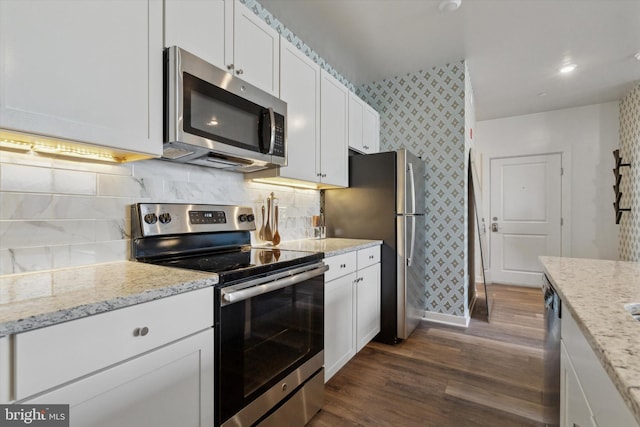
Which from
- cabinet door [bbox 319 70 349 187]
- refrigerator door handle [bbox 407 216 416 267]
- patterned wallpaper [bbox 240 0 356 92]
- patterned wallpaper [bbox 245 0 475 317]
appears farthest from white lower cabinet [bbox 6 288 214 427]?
patterned wallpaper [bbox 245 0 475 317]

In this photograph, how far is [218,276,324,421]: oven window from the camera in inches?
45.1

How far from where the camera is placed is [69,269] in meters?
1.19

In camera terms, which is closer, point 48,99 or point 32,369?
point 32,369

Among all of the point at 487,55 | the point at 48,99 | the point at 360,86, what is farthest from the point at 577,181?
the point at 48,99

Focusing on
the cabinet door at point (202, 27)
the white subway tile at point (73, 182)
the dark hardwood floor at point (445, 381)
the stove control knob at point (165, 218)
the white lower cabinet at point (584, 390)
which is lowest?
the dark hardwood floor at point (445, 381)

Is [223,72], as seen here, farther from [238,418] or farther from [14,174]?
[238,418]

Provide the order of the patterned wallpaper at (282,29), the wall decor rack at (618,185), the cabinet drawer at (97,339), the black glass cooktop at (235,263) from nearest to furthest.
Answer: the cabinet drawer at (97,339), the black glass cooktop at (235,263), the patterned wallpaper at (282,29), the wall decor rack at (618,185)

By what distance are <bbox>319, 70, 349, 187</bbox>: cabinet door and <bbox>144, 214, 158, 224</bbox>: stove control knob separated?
4.12ft

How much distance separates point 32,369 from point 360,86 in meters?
3.77

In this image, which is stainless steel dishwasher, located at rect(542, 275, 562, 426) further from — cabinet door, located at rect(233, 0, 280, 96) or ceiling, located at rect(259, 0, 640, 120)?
ceiling, located at rect(259, 0, 640, 120)

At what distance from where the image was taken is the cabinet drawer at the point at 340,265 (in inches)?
74.8

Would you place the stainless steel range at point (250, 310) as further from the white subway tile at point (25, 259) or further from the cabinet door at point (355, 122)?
the cabinet door at point (355, 122)

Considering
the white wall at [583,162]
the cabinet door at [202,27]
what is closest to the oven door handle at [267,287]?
the cabinet door at [202,27]

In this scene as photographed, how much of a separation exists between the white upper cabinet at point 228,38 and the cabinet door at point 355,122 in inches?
41.1
